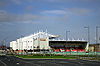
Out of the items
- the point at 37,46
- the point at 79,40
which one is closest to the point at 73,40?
the point at 79,40

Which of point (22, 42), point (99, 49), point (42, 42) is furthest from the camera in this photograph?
point (22, 42)

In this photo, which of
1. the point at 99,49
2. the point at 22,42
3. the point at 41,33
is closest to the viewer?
the point at 99,49

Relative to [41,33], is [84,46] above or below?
below

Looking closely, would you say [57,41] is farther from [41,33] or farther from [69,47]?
[41,33]

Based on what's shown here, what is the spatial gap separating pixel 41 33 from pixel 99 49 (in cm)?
4536

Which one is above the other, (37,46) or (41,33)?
→ (41,33)

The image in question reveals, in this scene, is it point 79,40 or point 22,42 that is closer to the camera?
point 79,40

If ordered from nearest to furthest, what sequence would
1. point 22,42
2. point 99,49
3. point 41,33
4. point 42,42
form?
point 42,42 → point 99,49 → point 41,33 → point 22,42

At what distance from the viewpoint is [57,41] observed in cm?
Answer: 13350

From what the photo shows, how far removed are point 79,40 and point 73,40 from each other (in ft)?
13.5

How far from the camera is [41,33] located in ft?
505

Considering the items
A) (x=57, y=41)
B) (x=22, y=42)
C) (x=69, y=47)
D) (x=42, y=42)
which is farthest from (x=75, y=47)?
(x=22, y=42)

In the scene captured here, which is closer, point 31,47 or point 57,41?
point 57,41

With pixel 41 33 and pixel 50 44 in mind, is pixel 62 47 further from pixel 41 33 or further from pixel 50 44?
pixel 41 33
